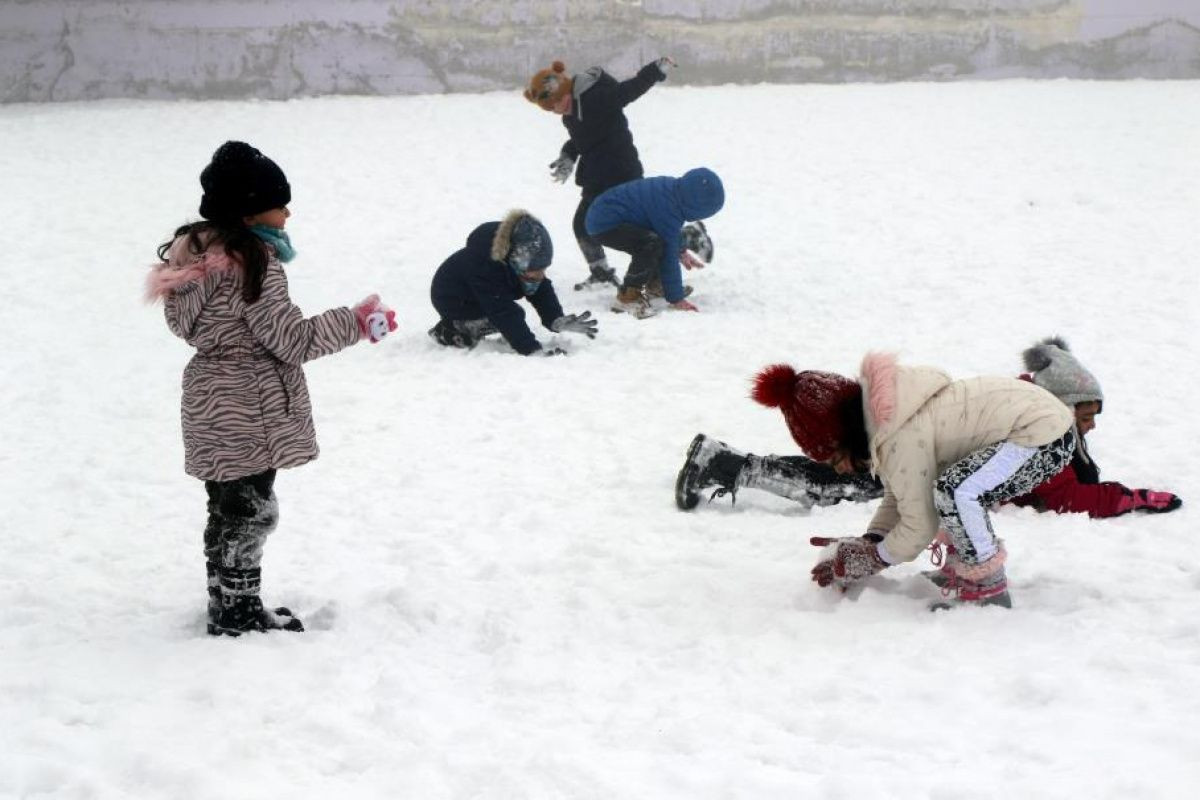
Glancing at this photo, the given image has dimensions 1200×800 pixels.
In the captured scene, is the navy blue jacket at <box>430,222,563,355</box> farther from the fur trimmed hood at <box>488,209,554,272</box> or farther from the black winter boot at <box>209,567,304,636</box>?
the black winter boot at <box>209,567,304,636</box>

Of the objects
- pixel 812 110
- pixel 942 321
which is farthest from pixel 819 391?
pixel 812 110

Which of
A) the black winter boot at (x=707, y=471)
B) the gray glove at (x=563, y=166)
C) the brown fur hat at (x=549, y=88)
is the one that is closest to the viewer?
the black winter boot at (x=707, y=471)

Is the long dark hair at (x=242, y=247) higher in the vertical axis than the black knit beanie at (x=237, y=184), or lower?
lower

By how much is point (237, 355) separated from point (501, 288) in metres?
3.39

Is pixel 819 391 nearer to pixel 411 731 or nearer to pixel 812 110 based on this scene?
pixel 411 731

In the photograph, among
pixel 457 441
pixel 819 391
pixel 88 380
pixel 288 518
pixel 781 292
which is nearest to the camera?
pixel 819 391

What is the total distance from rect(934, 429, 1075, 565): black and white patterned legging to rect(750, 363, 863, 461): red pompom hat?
33cm

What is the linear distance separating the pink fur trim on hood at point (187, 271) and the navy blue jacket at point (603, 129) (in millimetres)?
5060

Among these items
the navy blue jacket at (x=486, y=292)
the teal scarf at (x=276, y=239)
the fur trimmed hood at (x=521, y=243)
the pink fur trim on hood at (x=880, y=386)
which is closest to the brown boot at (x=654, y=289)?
the navy blue jacket at (x=486, y=292)

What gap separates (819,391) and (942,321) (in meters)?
4.11

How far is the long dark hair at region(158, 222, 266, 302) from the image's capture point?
325 cm

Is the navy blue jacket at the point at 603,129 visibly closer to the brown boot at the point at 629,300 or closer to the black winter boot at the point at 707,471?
the brown boot at the point at 629,300

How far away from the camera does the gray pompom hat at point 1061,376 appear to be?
4.42 meters

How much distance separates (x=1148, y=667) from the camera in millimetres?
3178
